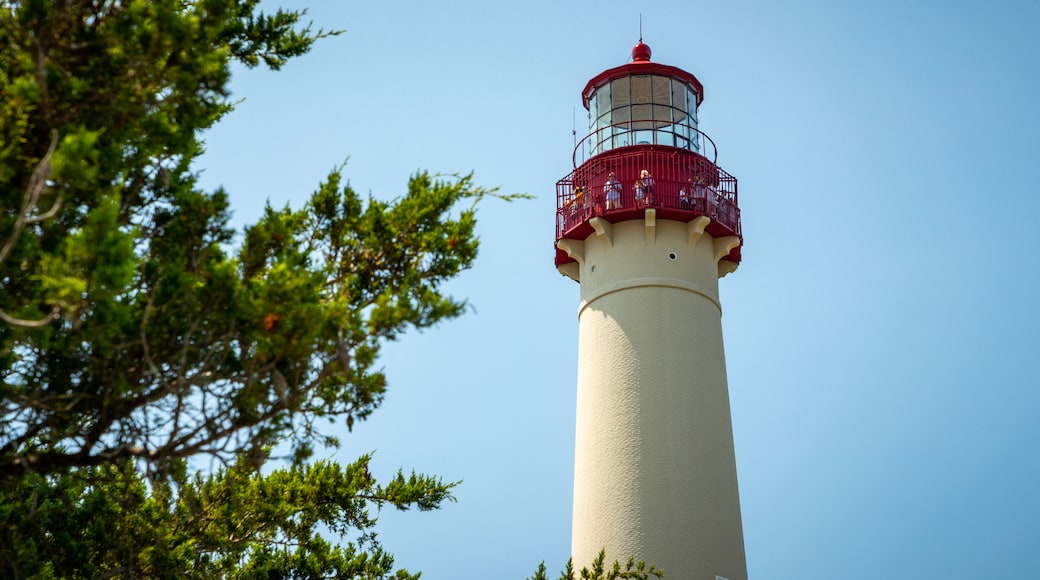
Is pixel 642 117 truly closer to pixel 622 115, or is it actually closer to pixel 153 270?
pixel 622 115

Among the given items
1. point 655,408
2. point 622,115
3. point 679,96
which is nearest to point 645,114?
point 622,115

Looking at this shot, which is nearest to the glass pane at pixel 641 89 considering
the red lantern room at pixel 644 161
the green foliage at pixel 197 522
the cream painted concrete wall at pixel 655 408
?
the red lantern room at pixel 644 161

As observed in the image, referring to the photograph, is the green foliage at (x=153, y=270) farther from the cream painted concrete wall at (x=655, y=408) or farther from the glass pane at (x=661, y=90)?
the glass pane at (x=661, y=90)

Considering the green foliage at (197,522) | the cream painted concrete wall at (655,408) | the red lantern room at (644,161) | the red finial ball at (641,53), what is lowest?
the green foliage at (197,522)

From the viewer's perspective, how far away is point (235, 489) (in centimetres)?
1272

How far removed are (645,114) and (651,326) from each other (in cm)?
415

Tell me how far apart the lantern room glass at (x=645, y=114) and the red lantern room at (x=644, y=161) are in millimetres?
17

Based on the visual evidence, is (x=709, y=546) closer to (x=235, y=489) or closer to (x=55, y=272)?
(x=235, y=489)

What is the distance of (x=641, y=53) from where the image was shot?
19125 mm

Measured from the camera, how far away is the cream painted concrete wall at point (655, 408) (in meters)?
15.4

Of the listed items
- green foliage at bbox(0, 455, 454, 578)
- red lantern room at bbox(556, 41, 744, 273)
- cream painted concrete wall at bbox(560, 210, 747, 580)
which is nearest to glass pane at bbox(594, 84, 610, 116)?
red lantern room at bbox(556, 41, 744, 273)

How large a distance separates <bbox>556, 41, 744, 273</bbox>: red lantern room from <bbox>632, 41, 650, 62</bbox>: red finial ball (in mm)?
18

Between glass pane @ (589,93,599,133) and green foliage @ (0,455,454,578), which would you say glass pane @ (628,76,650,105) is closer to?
glass pane @ (589,93,599,133)

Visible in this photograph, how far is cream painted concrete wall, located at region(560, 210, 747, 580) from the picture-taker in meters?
15.4
